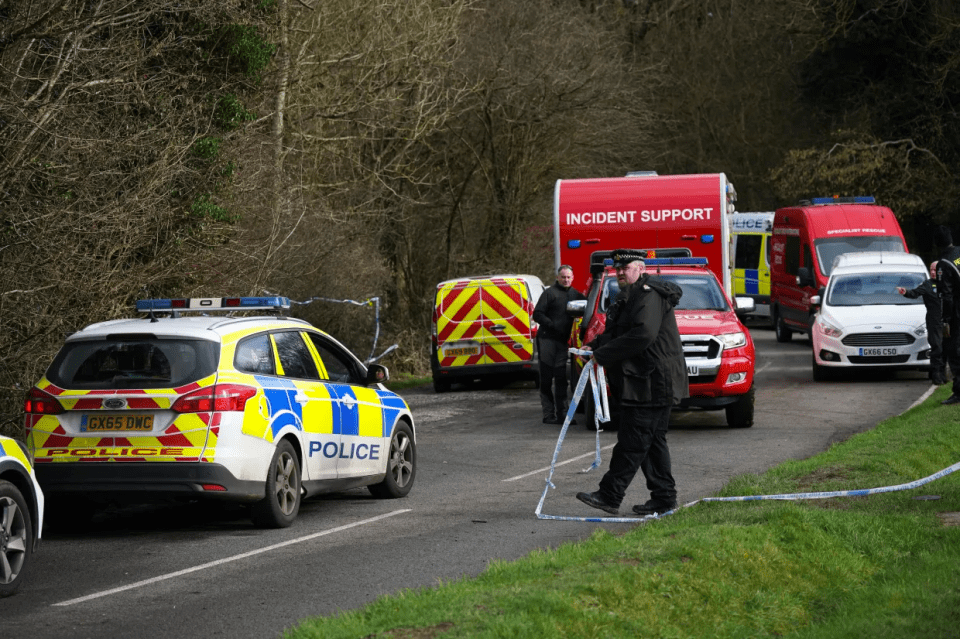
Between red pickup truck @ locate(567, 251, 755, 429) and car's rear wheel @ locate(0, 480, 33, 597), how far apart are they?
907 cm

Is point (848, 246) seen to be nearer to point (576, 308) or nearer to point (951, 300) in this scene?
point (951, 300)

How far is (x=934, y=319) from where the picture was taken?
62.8 feet

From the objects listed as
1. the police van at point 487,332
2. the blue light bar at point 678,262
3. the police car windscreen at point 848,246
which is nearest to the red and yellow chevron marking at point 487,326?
the police van at point 487,332

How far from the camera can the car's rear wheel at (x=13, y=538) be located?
25.7ft

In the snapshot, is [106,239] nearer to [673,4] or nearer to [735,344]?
[735,344]

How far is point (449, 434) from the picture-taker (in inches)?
674

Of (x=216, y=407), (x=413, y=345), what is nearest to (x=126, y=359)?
(x=216, y=407)

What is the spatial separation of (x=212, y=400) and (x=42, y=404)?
124 centimetres

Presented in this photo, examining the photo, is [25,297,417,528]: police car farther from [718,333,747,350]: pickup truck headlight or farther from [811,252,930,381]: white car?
[811,252,930,381]: white car

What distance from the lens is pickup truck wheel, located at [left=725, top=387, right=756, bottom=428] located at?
54.0 feet

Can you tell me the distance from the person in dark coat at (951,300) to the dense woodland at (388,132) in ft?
29.2

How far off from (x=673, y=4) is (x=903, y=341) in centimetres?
3098

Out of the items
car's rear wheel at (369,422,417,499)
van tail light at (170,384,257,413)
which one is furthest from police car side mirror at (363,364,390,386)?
van tail light at (170,384,257,413)

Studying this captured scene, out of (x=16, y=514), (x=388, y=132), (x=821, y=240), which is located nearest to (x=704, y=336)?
(x=16, y=514)
